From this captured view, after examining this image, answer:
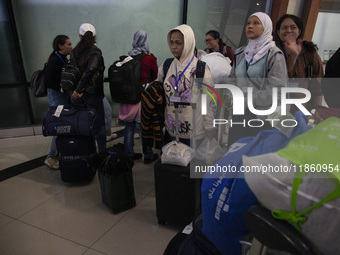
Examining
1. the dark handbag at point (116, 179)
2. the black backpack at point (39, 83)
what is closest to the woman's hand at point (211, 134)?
the dark handbag at point (116, 179)

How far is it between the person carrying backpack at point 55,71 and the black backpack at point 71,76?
357 millimetres

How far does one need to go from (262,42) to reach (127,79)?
1503mm

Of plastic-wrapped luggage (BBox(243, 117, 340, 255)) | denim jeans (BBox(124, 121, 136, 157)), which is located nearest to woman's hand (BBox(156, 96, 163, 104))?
denim jeans (BBox(124, 121, 136, 157))

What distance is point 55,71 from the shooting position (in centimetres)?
291

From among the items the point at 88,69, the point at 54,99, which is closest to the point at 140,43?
the point at 88,69

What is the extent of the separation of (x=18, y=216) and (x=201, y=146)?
174 centimetres

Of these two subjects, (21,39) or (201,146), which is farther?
(21,39)

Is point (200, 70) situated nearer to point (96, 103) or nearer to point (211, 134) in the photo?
point (211, 134)

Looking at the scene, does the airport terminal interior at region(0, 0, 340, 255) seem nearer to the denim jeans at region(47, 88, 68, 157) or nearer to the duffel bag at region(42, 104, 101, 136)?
the denim jeans at region(47, 88, 68, 157)

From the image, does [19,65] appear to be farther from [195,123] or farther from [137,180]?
[195,123]

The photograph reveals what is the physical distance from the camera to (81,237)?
189cm

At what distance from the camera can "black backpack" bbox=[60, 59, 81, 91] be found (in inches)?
102

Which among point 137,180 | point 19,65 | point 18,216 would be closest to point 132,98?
point 137,180

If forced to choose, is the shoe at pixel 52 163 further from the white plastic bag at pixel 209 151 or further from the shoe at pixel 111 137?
the white plastic bag at pixel 209 151
